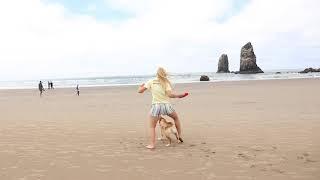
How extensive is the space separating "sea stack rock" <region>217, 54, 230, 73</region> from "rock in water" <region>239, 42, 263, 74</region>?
16.4 metres

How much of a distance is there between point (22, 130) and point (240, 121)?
6.31 m

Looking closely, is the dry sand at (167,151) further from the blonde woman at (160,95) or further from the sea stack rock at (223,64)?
the sea stack rock at (223,64)

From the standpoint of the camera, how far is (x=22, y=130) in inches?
492

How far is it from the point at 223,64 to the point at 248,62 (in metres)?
19.9

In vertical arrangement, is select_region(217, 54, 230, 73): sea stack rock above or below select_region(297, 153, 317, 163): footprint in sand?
above

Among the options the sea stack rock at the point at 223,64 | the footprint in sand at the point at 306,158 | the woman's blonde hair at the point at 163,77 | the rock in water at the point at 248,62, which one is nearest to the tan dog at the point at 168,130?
the woman's blonde hair at the point at 163,77

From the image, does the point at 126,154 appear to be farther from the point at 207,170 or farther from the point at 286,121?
the point at 286,121

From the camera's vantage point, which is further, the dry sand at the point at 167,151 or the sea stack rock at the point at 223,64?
the sea stack rock at the point at 223,64

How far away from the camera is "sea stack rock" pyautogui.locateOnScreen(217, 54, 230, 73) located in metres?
140

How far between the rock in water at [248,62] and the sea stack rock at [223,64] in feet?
53.8

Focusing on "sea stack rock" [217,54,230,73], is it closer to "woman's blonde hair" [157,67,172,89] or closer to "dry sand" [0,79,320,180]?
"dry sand" [0,79,320,180]

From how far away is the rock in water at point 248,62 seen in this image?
120m

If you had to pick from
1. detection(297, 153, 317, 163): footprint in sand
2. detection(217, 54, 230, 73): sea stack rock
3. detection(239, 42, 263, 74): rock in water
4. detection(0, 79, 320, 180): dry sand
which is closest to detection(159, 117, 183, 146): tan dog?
detection(0, 79, 320, 180): dry sand

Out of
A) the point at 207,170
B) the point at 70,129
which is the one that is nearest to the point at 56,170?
the point at 207,170
